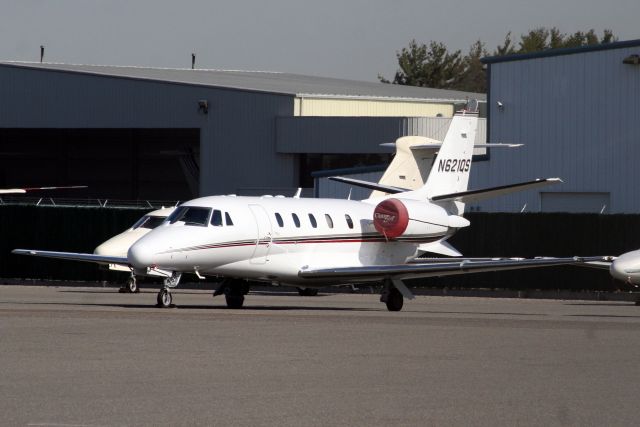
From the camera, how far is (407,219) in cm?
3005

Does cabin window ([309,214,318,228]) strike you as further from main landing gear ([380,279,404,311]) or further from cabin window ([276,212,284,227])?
main landing gear ([380,279,404,311])

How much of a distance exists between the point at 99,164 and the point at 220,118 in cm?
1452

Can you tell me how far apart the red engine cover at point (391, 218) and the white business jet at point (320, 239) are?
2 cm

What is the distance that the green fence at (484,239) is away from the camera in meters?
38.9

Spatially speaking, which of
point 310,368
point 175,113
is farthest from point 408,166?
point 310,368

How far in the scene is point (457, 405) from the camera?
485 inches

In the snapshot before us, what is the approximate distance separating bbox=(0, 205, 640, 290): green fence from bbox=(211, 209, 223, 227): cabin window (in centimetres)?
1429

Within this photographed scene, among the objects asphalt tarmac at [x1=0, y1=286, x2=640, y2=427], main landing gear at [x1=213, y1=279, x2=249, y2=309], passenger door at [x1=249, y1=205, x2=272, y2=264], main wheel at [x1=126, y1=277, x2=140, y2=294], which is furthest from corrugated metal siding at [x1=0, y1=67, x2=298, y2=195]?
asphalt tarmac at [x1=0, y1=286, x2=640, y2=427]

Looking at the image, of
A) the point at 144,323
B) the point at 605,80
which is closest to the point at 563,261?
the point at 144,323

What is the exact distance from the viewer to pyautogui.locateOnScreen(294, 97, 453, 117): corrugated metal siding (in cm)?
5722

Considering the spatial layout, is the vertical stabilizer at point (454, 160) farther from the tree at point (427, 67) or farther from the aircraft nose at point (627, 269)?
the tree at point (427, 67)

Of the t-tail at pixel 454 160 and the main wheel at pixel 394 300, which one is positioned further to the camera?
the t-tail at pixel 454 160

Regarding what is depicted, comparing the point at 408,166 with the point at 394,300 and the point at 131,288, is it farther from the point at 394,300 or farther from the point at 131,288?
the point at 394,300

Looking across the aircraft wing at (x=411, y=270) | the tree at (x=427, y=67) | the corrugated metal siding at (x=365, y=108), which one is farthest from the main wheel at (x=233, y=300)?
the tree at (x=427, y=67)
